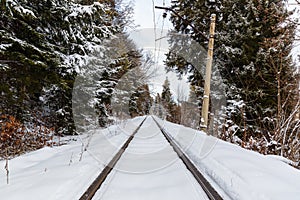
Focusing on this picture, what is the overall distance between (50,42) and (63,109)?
321 centimetres

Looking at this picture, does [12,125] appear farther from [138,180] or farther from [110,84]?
[110,84]

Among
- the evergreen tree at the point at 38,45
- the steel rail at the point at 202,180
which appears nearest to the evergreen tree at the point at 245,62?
the evergreen tree at the point at 38,45

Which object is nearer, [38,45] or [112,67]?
[38,45]

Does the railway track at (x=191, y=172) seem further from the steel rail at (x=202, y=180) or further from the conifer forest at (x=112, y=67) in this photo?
the conifer forest at (x=112, y=67)

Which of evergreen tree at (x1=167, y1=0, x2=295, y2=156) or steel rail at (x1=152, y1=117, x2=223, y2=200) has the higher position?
evergreen tree at (x1=167, y1=0, x2=295, y2=156)

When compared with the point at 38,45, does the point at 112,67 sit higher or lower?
higher

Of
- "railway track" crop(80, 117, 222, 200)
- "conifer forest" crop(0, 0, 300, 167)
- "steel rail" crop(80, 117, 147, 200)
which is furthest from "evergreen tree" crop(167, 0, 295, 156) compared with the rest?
"steel rail" crop(80, 117, 147, 200)

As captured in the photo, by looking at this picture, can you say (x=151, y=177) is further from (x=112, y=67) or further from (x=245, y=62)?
(x=112, y=67)

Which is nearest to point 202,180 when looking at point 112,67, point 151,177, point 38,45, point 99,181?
point 151,177

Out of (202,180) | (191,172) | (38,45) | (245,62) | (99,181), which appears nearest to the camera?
(99,181)

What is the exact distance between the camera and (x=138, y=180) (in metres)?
3.11

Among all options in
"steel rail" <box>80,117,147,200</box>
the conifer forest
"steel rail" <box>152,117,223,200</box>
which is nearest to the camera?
"steel rail" <box>80,117,147,200</box>

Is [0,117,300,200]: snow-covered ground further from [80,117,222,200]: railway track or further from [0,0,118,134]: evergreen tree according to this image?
[0,0,118,134]: evergreen tree

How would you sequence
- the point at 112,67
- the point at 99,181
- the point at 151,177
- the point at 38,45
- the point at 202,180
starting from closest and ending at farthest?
1. the point at 99,181
2. the point at 202,180
3. the point at 151,177
4. the point at 38,45
5. the point at 112,67
